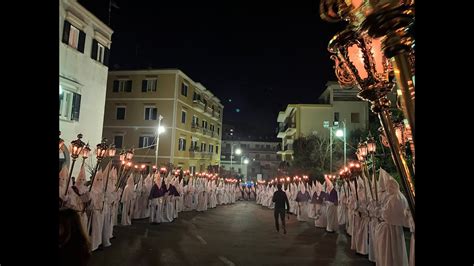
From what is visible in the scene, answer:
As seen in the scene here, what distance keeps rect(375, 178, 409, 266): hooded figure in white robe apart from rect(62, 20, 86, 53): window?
1742cm

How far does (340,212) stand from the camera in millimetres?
15680

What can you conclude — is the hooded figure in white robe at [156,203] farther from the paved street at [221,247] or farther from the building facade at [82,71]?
the building facade at [82,71]

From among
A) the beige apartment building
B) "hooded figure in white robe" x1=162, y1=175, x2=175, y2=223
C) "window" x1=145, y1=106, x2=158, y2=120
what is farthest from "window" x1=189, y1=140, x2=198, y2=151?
"hooded figure in white robe" x1=162, y1=175, x2=175, y2=223

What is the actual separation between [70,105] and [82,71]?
2.50 metres

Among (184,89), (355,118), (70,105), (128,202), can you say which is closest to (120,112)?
(184,89)

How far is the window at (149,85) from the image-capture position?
3600 cm

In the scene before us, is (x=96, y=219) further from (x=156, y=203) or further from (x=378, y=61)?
(x=378, y=61)

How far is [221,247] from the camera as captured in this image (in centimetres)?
1072

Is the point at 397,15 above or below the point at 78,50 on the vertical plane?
below

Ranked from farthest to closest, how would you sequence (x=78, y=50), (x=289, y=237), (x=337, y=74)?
(x=78, y=50) < (x=289, y=237) < (x=337, y=74)

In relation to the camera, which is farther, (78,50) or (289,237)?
(78,50)
